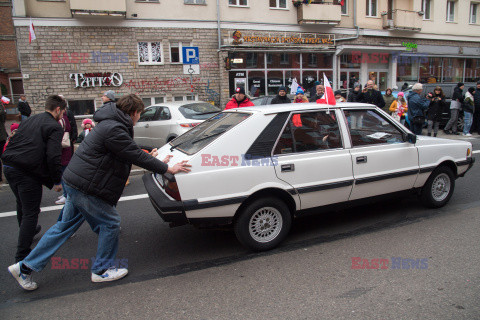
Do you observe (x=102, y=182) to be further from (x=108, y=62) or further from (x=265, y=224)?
(x=108, y=62)

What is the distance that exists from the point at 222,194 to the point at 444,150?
3.29 metres

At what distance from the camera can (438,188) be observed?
4953 mm

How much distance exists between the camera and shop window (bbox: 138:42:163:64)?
657 inches

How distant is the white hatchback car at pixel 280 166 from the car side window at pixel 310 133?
1 cm

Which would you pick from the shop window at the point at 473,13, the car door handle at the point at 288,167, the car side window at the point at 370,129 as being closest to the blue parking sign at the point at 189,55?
the car side window at the point at 370,129

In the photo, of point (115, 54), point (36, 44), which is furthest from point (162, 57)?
point (36, 44)

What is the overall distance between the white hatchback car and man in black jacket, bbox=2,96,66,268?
1017mm

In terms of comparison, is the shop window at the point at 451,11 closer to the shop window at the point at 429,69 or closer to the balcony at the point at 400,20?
the shop window at the point at 429,69

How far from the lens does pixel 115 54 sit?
635 inches

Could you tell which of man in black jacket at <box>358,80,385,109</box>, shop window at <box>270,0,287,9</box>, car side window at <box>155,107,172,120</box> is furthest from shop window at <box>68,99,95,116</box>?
man in black jacket at <box>358,80,385,109</box>

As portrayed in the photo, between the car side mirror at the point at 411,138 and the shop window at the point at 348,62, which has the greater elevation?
the shop window at the point at 348,62

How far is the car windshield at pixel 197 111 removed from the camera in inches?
352

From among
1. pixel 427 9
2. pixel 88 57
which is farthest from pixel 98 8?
pixel 427 9

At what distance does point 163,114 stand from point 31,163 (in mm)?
6133
